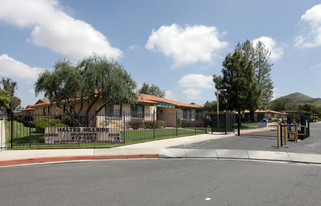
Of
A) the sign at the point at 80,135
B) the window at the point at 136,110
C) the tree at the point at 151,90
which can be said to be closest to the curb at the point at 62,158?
the sign at the point at 80,135

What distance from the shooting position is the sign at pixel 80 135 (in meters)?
13.1

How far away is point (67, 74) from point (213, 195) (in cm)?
1271

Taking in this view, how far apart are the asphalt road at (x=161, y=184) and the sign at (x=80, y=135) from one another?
500cm

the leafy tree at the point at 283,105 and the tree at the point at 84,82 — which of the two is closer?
the tree at the point at 84,82

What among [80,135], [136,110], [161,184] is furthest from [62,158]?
[136,110]

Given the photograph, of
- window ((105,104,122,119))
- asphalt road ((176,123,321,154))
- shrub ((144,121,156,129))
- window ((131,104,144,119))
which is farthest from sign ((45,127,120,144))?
window ((131,104,144,119))

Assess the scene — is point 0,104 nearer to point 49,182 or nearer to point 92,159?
point 92,159

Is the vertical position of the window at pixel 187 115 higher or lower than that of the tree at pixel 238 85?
lower

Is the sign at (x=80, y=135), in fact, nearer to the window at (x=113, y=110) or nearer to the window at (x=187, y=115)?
the window at (x=113, y=110)

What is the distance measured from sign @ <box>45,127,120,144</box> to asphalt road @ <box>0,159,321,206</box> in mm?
4999

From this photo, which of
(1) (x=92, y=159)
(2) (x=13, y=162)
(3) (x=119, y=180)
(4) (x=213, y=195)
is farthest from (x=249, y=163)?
(2) (x=13, y=162)

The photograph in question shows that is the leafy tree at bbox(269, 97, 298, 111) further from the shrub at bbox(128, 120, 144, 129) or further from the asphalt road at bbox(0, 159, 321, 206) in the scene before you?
the asphalt road at bbox(0, 159, 321, 206)

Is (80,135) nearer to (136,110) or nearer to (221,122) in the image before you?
(136,110)

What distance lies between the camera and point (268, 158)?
9523mm
